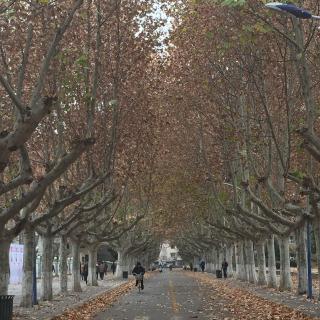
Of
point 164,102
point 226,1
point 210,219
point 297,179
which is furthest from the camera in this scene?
point 210,219

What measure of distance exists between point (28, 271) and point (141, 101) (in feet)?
23.4

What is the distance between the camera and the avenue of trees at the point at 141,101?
535 inches

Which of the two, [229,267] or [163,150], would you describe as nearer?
[163,150]

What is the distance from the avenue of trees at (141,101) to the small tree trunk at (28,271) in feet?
0.14

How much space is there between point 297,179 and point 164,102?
927 centimetres

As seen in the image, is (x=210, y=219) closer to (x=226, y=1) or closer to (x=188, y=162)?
(x=188, y=162)

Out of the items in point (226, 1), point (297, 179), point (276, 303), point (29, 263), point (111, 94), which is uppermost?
point (111, 94)

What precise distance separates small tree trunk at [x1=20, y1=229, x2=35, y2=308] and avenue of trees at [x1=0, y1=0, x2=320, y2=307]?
0.04 meters

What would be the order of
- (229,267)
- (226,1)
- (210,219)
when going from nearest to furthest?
(226,1) → (210,219) → (229,267)

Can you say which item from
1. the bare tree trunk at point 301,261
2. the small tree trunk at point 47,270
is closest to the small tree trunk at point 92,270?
the small tree trunk at point 47,270

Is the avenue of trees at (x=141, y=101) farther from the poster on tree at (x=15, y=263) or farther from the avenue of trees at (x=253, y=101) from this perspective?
Answer: the poster on tree at (x=15, y=263)

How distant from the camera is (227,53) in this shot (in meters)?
18.4

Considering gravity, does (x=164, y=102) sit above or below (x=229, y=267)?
above

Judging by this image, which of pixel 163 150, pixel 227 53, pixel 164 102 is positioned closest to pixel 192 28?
pixel 227 53
